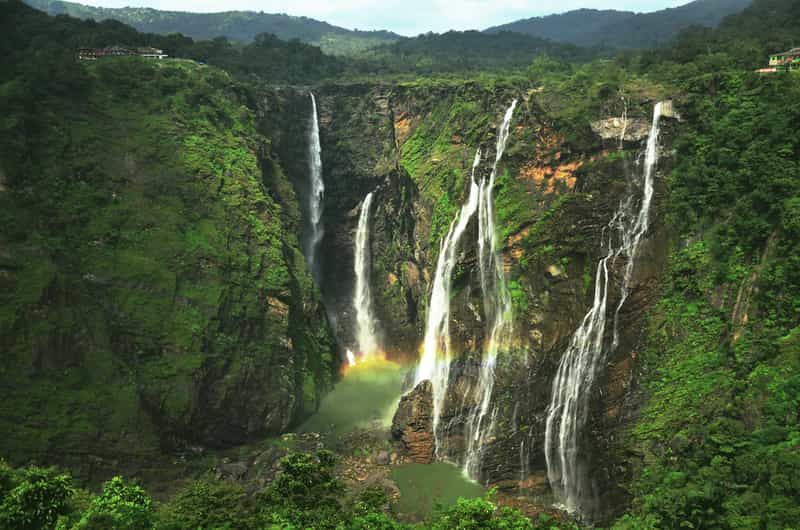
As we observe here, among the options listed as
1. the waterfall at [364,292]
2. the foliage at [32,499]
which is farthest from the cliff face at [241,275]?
the foliage at [32,499]

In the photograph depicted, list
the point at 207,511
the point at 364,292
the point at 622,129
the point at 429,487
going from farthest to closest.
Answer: the point at 364,292 < the point at 622,129 < the point at 429,487 < the point at 207,511

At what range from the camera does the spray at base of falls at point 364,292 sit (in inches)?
1417

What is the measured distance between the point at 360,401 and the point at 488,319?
334 inches

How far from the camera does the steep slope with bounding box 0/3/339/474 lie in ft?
71.6

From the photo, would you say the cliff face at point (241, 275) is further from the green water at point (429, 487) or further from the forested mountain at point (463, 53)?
the forested mountain at point (463, 53)

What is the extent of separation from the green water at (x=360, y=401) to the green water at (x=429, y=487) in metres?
3.68

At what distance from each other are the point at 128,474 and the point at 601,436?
16.6 meters

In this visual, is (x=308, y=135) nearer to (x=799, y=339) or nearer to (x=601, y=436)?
(x=601, y=436)

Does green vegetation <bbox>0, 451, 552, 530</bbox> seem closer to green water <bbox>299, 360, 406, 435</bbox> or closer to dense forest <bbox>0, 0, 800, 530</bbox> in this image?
dense forest <bbox>0, 0, 800, 530</bbox>

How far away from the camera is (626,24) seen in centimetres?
11019

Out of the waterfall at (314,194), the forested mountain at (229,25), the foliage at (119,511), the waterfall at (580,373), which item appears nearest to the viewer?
the foliage at (119,511)

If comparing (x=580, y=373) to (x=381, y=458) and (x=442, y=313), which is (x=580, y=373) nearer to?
(x=442, y=313)

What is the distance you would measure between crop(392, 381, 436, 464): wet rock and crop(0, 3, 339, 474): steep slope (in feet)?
16.4

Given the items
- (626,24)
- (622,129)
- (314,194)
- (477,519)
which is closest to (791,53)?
(622,129)
